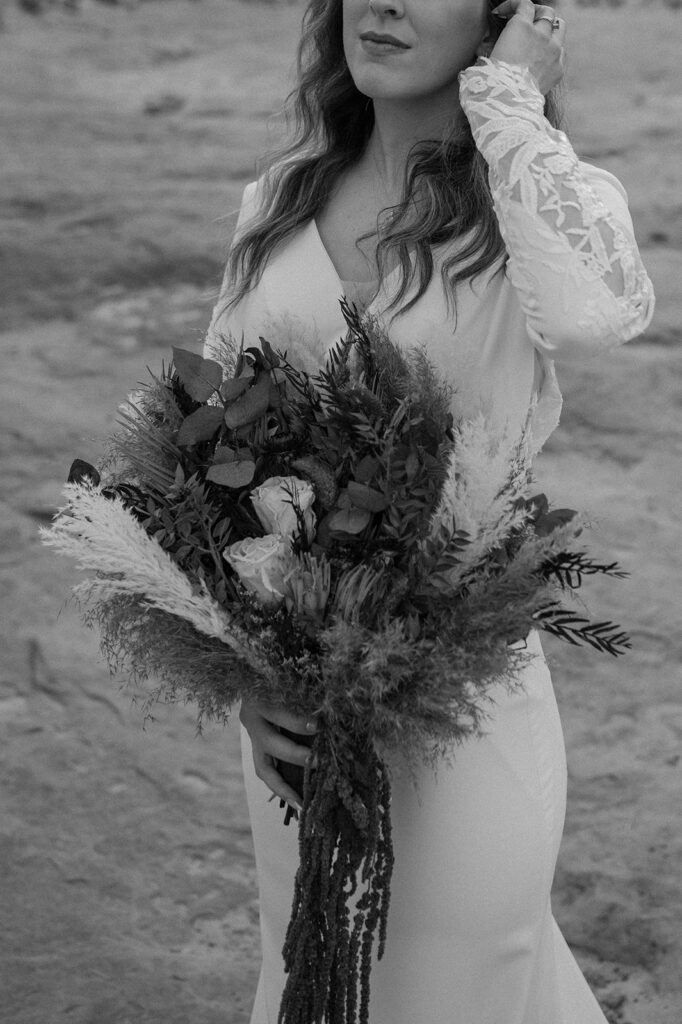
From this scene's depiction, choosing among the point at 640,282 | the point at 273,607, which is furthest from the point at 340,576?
the point at 640,282

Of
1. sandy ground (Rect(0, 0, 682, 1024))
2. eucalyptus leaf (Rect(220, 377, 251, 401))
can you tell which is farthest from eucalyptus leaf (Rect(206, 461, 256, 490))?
sandy ground (Rect(0, 0, 682, 1024))

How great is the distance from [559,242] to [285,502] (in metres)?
0.57

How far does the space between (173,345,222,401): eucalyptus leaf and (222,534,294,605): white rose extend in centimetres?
25

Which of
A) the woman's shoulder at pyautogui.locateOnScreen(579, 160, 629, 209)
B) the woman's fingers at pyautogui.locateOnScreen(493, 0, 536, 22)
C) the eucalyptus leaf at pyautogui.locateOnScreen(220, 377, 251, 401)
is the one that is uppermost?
the woman's fingers at pyautogui.locateOnScreen(493, 0, 536, 22)

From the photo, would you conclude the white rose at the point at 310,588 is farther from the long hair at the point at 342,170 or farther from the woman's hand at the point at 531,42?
the woman's hand at the point at 531,42

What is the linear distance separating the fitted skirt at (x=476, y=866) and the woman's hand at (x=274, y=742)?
0.61 feet

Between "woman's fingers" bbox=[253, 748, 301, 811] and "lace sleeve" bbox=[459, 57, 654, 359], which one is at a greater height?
→ "lace sleeve" bbox=[459, 57, 654, 359]

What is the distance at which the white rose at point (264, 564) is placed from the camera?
4.98 ft

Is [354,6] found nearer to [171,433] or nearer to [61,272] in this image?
[171,433]

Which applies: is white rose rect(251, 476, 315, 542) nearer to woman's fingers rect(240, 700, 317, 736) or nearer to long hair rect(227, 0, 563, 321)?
woman's fingers rect(240, 700, 317, 736)

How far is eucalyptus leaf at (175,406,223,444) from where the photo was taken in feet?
5.32

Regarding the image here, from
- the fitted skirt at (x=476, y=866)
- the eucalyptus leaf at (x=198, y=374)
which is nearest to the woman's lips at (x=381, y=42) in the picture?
the eucalyptus leaf at (x=198, y=374)

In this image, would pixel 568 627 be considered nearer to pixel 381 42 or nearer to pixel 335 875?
pixel 335 875

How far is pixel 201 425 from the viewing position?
162 centimetres
